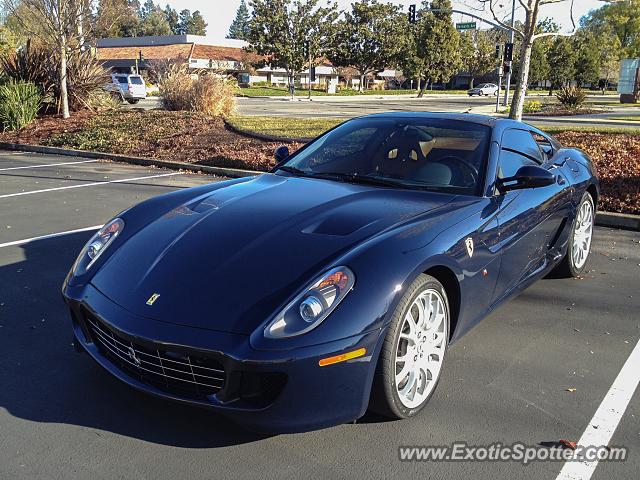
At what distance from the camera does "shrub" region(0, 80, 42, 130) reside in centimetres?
1636

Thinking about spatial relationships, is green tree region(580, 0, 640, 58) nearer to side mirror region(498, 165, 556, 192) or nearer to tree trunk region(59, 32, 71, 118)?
tree trunk region(59, 32, 71, 118)

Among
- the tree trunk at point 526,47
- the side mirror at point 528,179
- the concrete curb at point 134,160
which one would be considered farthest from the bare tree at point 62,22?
the side mirror at point 528,179

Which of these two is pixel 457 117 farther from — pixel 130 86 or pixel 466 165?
pixel 130 86

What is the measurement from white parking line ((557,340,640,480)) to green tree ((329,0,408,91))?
57.8m

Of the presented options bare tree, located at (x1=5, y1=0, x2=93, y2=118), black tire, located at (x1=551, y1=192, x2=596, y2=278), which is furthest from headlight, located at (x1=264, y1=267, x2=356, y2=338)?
bare tree, located at (x1=5, y1=0, x2=93, y2=118)

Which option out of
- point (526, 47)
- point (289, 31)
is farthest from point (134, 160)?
Answer: point (289, 31)

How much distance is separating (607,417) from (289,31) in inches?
2163

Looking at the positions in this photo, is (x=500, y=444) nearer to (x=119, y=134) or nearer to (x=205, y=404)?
(x=205, y=404)

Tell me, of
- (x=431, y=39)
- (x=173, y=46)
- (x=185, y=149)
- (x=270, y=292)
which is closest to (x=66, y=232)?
(x=270, y=292)

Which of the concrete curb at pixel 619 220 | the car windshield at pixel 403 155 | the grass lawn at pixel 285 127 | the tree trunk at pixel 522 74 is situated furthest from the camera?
the grass lawn at pixel 285 127

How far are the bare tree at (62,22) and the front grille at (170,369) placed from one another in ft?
52.1

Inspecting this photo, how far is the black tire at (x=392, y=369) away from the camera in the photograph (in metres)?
2.72

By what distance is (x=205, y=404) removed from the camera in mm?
2568

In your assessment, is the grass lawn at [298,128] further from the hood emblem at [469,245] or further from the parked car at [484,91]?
the parked car at [484,91]
